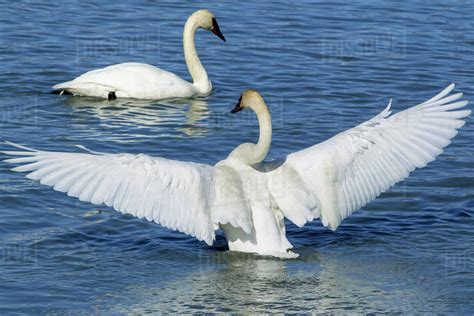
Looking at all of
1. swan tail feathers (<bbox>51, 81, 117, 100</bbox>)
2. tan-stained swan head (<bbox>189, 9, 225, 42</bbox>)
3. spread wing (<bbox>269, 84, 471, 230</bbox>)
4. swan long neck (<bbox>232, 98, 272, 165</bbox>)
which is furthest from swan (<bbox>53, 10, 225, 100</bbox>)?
spread wing (<bbox>269, 84, 471, 230</bbox>)

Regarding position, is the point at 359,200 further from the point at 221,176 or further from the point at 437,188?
the point at 437,188

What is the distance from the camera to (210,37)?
57.3ft

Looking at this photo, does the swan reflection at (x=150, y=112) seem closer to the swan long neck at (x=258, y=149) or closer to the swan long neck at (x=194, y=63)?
the swan long neck at (x=194, y=63)

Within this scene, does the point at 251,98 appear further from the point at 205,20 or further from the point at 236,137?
the point at 205,20

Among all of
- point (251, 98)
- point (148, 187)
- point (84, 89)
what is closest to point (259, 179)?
point (251, 98)

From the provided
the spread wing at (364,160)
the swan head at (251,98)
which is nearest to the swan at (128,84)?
the swan head at (251,98)

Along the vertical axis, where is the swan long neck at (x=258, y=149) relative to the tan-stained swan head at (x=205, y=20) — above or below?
below

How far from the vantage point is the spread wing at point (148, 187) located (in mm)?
8461

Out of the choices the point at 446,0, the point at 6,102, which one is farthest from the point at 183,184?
the point at 446,0

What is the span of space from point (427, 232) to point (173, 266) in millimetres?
2183

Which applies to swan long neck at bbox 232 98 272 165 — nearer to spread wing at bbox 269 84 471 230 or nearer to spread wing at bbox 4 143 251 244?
spread wing at bbox 269 84 471 230

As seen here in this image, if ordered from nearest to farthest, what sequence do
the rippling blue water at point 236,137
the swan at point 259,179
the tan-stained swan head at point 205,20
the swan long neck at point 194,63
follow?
the rippling blue water at point 236,137 → the swan at point 259,179 → the swan long neck at point 194,63 → the tan-stained swan head at point 205,20

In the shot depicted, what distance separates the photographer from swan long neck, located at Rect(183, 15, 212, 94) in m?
14.4

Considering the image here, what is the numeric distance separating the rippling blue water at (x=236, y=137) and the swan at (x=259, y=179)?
1.22ft
